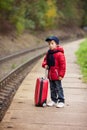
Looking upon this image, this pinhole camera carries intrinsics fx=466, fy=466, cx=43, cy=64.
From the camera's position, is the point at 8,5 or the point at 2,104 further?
the point at 8,5

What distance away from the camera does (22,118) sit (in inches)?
385

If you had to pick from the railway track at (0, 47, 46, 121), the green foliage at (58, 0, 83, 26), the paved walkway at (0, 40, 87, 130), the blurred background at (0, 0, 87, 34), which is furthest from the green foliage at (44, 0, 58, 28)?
the paved walkway at (0, 40, 87, 130)

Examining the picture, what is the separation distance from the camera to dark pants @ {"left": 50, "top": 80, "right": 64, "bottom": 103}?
1122 cm

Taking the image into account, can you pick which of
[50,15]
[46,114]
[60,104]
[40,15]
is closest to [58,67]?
[60,104]

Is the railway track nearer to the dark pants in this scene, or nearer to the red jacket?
the dark pants

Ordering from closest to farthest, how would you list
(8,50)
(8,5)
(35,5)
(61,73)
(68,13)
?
(61,73) → (8,50) → (8,5) → (35,5) → (68,13)

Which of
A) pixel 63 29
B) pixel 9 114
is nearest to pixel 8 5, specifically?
pixel 9 114

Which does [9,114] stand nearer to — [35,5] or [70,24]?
[35,5]

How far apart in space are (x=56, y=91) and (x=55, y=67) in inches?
24.1

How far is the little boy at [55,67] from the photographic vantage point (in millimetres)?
11000

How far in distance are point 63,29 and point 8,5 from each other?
121 ft

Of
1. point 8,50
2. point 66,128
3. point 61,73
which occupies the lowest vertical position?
point 66,128

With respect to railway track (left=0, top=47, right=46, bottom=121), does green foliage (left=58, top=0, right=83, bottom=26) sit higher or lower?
higher

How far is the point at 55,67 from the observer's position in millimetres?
11109
